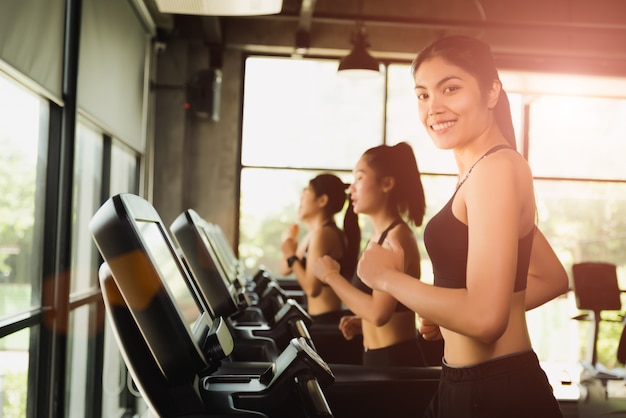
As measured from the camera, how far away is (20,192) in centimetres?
304

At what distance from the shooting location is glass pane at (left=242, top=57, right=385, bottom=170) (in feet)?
21.2

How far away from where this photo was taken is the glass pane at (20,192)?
9.27 ft

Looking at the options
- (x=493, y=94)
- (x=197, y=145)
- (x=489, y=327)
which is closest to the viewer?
(x=489, y=327)

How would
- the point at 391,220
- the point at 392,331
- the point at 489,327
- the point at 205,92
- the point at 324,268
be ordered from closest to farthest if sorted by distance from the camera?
the point at 489,327
the point at 324,268
the point at 392,331
the point at 391,220
the point at 205,92

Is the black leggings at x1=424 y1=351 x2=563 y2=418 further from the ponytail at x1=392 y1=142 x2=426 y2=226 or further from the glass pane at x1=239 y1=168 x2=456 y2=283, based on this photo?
the glass pane at x1=239 y1=168 x2=456 y2=283

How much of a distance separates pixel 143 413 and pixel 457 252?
183 inches

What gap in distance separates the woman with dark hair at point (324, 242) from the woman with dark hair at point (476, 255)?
2.28 m

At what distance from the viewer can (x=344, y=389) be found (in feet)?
6.63

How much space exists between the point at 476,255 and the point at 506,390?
285 mm

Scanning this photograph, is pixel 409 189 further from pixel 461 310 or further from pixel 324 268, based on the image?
pixel 461 310

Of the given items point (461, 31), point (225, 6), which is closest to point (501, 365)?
point (225, 6)

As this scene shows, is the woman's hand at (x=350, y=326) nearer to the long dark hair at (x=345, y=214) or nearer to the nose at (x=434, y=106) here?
the long dark hair at (x=345, y=214)

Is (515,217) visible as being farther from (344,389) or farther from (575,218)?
(575,218)

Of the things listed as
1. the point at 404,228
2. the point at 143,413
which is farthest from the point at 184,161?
the point at 404,228
